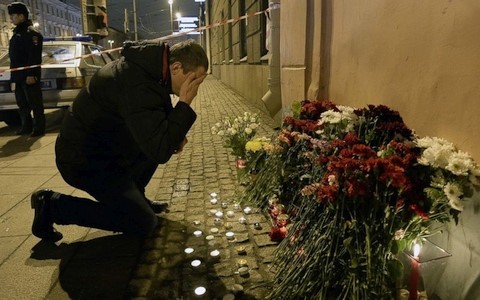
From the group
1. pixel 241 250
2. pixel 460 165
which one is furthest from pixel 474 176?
pixel 241 250

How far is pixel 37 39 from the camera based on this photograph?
20.9 ft

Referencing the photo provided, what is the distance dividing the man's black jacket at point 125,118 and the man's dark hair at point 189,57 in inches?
2.7

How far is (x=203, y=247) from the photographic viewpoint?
2785mm

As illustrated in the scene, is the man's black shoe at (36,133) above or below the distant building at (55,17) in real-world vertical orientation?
below

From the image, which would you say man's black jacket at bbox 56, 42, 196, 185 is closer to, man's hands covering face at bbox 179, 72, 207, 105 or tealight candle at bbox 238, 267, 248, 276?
man's hands covering face at bbox 179, 72, 207, 105

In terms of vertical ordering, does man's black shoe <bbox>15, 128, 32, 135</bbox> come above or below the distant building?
below

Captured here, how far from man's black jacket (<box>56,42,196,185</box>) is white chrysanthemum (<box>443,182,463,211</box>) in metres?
1.38

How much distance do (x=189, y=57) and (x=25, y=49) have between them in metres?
5.22

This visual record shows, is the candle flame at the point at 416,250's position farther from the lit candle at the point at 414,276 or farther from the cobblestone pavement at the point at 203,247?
the cobblestone pavement at the point at 203,247

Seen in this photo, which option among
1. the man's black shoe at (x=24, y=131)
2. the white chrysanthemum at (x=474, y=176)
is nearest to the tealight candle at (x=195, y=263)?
the white chrysanthemum at (x=474, y=176)

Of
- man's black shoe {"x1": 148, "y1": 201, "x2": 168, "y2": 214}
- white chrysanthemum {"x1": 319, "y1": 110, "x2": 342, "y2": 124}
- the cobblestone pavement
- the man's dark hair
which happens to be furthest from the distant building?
white chrysanthemum {"x1": 319, "y1": 110, "x2": 342, "y2": 124}

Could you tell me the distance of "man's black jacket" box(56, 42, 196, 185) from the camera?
225 centimetres

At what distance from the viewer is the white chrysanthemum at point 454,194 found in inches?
65.9

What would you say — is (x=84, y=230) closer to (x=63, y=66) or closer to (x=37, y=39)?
(x=37, y=39)
